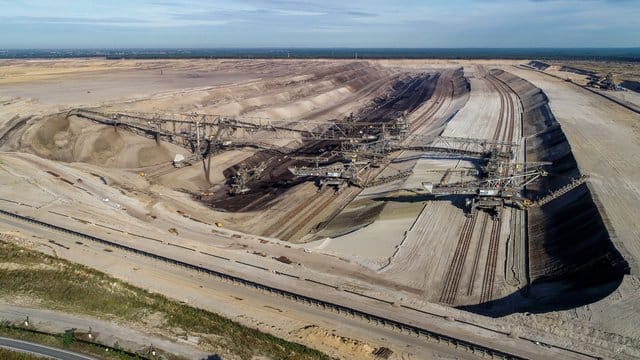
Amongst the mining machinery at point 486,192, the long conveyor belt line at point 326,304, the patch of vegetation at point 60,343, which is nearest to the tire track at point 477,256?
the mining machinery at point 486,192

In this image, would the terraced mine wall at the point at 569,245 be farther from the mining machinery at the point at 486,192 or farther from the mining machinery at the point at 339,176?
the mining machinery at the point at 339,176

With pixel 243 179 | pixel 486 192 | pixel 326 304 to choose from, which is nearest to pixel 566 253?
pixel 486 192

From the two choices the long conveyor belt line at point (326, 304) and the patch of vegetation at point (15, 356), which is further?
the long conveyor belt line at point (326, 304)

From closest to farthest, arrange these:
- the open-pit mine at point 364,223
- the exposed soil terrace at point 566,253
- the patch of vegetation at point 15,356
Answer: the patch of vegetation at point 15,356, the open-pit mine at point 364,223, the exposed soil terrace at point 566,253

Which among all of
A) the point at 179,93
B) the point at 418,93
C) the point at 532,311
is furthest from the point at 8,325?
the point at 418,93

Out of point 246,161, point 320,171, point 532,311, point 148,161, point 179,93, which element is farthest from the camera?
point 179,93

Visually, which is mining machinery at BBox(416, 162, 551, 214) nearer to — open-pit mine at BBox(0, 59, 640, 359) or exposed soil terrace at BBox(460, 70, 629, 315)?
open-pit mine at BBox(0, 59, 640, 359)

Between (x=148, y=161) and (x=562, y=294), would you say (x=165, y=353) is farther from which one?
(x=148, y=161)
